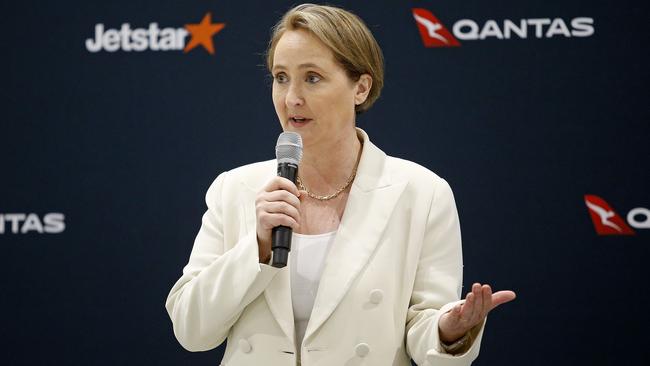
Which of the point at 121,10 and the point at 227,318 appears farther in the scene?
the point at 121,10

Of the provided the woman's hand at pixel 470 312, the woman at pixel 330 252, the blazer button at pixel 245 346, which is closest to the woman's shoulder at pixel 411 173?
the woman at pixel 330 252

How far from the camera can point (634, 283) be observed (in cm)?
340

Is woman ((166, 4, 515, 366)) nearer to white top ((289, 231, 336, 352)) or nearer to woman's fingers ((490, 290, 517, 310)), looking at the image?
white top ((289, 231, 336, 352))

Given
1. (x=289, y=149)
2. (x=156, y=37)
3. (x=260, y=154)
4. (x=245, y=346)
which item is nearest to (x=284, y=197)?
(x=289, y=149)

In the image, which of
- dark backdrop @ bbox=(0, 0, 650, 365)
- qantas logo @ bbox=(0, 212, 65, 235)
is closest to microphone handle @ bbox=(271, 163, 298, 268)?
dark backdrop @ bbox=(0, 0, 650, 365)

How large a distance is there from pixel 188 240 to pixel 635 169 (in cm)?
177

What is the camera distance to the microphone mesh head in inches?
79.5

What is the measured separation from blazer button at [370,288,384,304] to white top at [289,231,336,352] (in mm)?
138

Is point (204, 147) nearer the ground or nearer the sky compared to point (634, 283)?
nearer the sky

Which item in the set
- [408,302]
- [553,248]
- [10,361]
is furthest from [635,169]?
[10,361]

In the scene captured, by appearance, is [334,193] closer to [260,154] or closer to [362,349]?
[362,349]

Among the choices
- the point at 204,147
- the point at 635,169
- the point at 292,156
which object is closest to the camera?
the point at 292,156

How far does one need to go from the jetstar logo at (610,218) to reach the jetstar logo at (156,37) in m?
1.63

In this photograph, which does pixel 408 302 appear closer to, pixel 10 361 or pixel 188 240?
pixel 188 240
